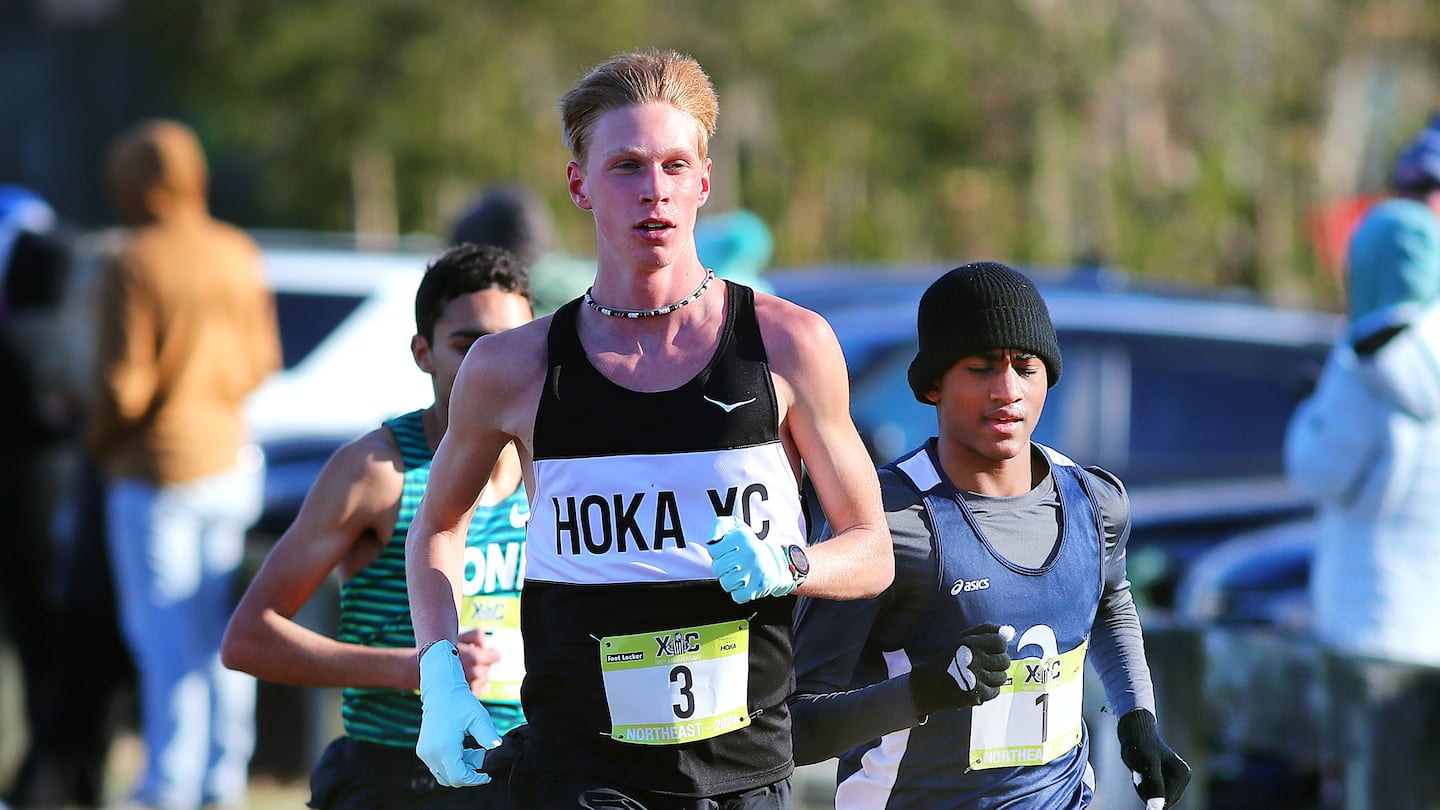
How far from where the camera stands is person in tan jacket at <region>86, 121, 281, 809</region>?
6668 mm

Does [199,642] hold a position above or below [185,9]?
below

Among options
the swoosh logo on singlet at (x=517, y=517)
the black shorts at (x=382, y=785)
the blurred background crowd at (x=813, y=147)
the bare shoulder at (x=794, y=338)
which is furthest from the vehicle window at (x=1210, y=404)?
the bare shoulder at (x=794, y=338)

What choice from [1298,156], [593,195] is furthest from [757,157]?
[593,195]

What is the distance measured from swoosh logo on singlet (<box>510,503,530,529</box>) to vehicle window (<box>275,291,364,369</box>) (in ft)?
15.8

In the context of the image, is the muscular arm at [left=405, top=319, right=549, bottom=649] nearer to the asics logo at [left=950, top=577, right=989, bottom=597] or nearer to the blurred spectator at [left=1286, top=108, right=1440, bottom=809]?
the asics logo at [left=950, top=577, right=989, bottom=597]

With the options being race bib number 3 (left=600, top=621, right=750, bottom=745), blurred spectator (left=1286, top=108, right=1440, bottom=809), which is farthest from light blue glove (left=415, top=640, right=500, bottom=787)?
blurred spectator (left=1286, top=108, right=1440, bottom=809)

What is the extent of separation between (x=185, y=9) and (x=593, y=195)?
22138 mm

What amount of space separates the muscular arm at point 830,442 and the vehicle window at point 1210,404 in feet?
14.6

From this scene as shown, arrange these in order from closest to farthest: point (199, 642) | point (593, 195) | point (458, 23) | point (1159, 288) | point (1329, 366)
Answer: point (593, 195) → point (1329, 366) → point (199, 642) → point (1159, 288) → point (458, 23)

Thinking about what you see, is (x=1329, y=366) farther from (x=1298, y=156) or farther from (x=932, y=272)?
(x=1298, y=156)

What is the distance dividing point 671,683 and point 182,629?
13.4 ft

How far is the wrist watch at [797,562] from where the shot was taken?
296cm

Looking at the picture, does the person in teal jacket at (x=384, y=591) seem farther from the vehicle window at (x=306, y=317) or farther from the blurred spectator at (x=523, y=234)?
the vehicle window at (x=306, y=317)

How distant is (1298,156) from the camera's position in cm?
2312
